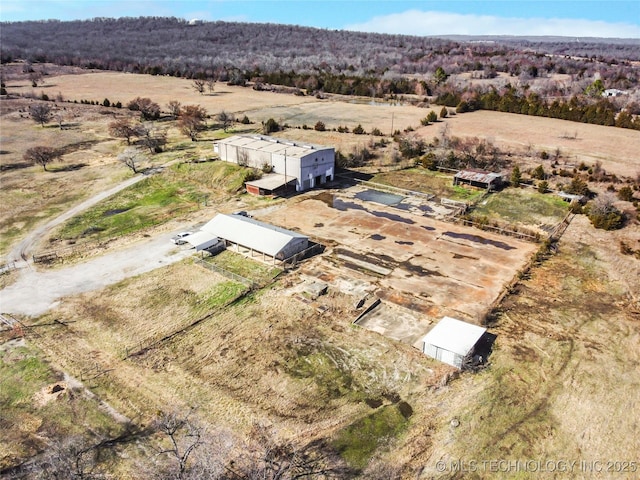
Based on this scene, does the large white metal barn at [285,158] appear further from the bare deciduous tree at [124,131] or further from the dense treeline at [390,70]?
the dense treeline at [390,70]

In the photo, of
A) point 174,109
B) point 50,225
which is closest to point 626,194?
point 50,225

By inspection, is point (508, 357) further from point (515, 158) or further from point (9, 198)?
point (9, 198)

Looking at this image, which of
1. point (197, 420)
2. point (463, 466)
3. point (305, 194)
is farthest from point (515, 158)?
point (197, 420)

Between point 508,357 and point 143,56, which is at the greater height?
point 143,56

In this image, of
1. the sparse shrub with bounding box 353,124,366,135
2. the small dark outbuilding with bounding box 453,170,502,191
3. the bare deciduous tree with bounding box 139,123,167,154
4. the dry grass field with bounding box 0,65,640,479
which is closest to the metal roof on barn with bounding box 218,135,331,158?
the dry grass field with bounding box 0,65,640,479

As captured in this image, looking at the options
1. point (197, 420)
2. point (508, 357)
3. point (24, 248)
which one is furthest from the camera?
point (24, 248)

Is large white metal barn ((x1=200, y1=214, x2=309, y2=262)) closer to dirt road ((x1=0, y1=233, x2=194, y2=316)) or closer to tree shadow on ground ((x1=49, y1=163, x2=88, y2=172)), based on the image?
dirt road ((x1=0, y1=233, x2=194, y2=316))

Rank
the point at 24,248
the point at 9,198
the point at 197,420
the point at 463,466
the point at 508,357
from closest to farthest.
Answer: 1. the point at 463,466
2. the point at 197,420
3. the point at 508,357
4. the point at 24,248
5. the point at 9,198
